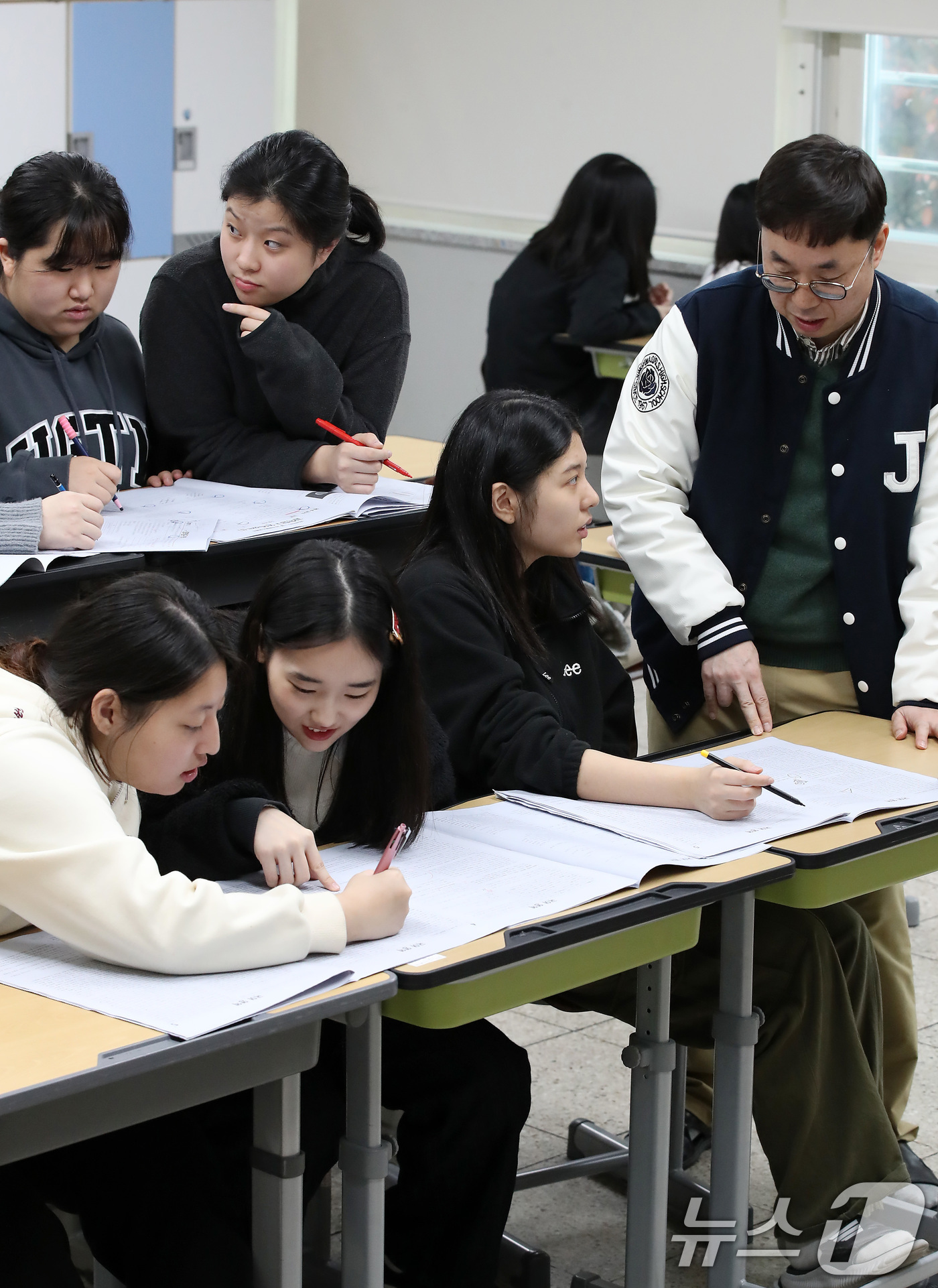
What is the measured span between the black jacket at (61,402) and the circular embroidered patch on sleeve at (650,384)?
82 centimetres

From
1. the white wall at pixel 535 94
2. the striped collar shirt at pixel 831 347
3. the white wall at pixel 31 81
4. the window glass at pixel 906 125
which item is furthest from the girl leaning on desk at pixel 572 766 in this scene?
the white wall at pixel 535 94

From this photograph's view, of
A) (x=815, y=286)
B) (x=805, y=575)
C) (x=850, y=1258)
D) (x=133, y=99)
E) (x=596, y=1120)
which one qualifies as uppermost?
(x=133, y=99)

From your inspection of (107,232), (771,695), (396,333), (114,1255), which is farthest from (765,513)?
(114,1255)

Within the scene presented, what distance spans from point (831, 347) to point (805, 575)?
0.99 feet

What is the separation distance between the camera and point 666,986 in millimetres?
1872

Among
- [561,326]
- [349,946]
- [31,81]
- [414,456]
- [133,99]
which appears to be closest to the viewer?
[349,946]

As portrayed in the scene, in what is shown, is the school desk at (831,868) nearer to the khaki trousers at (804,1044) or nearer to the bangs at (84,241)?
the khaki trousers at (804,1044)

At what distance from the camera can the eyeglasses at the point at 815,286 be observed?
2.07 meters

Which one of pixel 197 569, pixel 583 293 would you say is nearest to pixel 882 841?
pixel 197 569

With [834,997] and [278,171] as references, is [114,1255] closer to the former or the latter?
[834,997]

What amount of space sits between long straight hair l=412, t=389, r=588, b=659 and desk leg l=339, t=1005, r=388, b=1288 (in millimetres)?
672

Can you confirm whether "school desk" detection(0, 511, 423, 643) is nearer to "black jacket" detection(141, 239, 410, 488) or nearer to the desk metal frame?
"black jacket" detection(141, 239, 410, 488)

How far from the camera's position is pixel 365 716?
1835mm

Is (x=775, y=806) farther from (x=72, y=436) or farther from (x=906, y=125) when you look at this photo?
(x=906, y=125)
